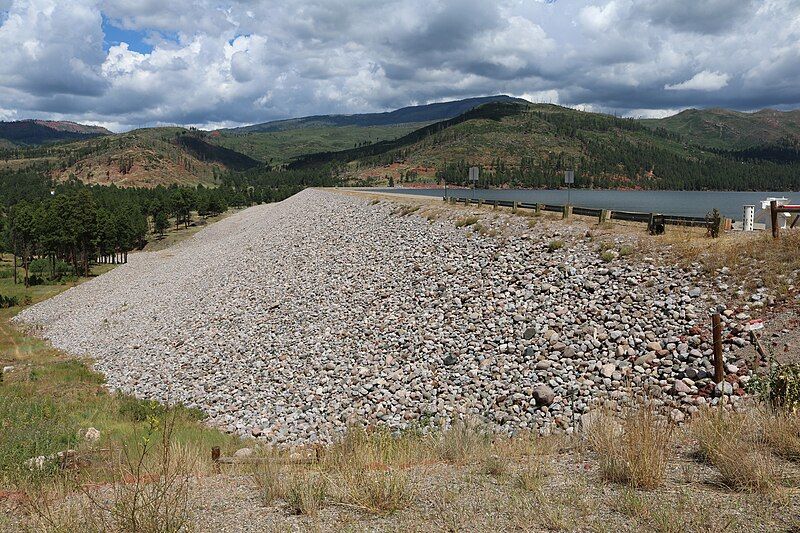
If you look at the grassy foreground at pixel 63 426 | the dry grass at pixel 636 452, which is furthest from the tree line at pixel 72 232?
the dry grass at pixel 636 452

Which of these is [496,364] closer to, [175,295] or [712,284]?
[712,284]

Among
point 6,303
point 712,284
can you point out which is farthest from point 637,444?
point 6,303

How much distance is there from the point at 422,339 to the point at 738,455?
526 inches

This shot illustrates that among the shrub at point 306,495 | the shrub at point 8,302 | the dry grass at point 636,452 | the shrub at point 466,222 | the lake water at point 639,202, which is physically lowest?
the shrub at point 8,302

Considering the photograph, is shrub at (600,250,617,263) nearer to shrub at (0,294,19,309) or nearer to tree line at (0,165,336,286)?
shrub at (0,294,19,309)

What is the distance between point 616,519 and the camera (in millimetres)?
5527

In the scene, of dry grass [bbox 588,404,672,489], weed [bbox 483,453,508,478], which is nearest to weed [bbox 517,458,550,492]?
weed [bbox 483,453,508,478]

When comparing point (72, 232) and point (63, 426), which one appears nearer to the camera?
point (63, 426)

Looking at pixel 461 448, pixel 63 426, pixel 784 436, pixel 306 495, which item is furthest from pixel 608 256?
pixel 63 426

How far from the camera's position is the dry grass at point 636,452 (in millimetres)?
6340

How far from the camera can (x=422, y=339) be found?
19.2 meters

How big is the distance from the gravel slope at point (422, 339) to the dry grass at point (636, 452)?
5.34 metres

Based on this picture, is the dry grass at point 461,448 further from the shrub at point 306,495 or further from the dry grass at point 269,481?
the dry grass at point 269,481

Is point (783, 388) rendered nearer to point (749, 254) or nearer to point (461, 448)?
point (461, 448)
